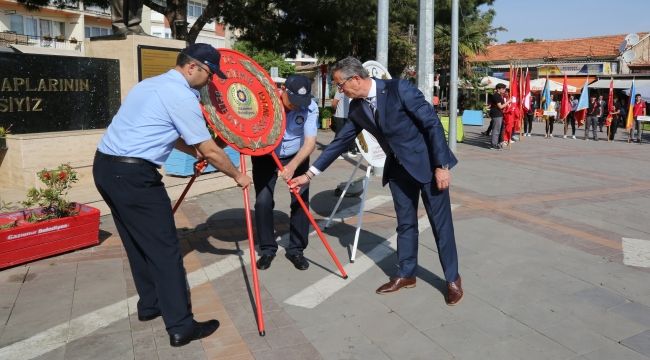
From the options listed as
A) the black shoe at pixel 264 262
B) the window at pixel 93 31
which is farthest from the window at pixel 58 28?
the black shoe at pixel 264 262

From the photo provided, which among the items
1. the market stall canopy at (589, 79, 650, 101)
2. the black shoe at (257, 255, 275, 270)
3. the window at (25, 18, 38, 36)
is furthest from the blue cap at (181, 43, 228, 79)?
the window at (25, 18, 38, 36)

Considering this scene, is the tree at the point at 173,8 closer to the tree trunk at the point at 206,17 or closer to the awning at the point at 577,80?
the tree trunk at the point at 206,17

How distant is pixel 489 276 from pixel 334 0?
1242cm

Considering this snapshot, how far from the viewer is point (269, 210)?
4.70 metres

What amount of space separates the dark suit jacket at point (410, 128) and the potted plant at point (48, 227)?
289 centimetres

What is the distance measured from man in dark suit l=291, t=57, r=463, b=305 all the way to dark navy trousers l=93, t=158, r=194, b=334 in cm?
122

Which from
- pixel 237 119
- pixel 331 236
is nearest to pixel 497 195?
pixel 331 236

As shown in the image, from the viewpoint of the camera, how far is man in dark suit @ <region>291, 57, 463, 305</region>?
12.5 ft

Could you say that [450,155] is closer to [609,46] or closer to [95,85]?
[95,85]

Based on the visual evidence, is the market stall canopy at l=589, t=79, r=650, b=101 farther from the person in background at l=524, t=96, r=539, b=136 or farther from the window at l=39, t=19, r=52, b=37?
the window at l=39, t=19, r=52, b=37

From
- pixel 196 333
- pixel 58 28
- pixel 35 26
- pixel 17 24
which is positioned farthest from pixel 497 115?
pixel 58 28

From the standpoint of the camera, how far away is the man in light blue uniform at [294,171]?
4531 mm

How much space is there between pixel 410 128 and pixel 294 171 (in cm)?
109

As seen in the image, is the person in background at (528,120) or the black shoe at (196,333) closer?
the black shoe at (196,333)
